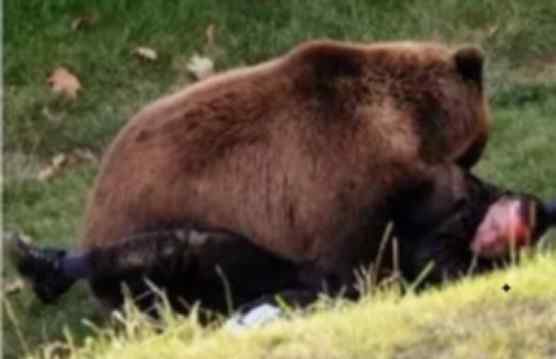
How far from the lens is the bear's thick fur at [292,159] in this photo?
317 inches

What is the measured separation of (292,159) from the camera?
8.08 metres

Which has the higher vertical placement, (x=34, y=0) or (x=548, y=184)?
(x=34, y=0)

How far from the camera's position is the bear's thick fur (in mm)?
8055

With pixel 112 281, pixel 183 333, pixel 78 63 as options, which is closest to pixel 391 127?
pixel 112 281

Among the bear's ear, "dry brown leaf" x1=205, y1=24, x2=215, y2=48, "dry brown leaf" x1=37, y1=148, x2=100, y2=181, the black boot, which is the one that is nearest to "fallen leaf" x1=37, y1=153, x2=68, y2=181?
"dry brown leaf" x1=37, y1=148, x2=100, y2=181

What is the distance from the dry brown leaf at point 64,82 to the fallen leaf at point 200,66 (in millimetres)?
755

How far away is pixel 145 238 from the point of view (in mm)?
8148

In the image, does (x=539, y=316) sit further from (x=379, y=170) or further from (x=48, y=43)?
(x=48, y=43)

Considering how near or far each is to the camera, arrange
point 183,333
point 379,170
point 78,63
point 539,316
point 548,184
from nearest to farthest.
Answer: point 539,316 → point 183,333 → point 379,170 → point 548,184 → point 78,63

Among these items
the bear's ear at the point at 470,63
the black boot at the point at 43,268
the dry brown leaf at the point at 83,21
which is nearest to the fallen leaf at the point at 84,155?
the dry brown leaf at the point at 83,21

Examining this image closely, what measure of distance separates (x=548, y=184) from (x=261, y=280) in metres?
3.44

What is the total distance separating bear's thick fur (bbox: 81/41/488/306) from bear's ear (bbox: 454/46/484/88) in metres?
0.03

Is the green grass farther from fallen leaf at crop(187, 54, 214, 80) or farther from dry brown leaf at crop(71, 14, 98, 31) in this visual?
dry brown leaf at crop(71, 14, 98, 31)

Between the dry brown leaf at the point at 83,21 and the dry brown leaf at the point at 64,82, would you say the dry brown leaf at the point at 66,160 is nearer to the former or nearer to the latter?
the dry brown leaf at the point at 64,82
